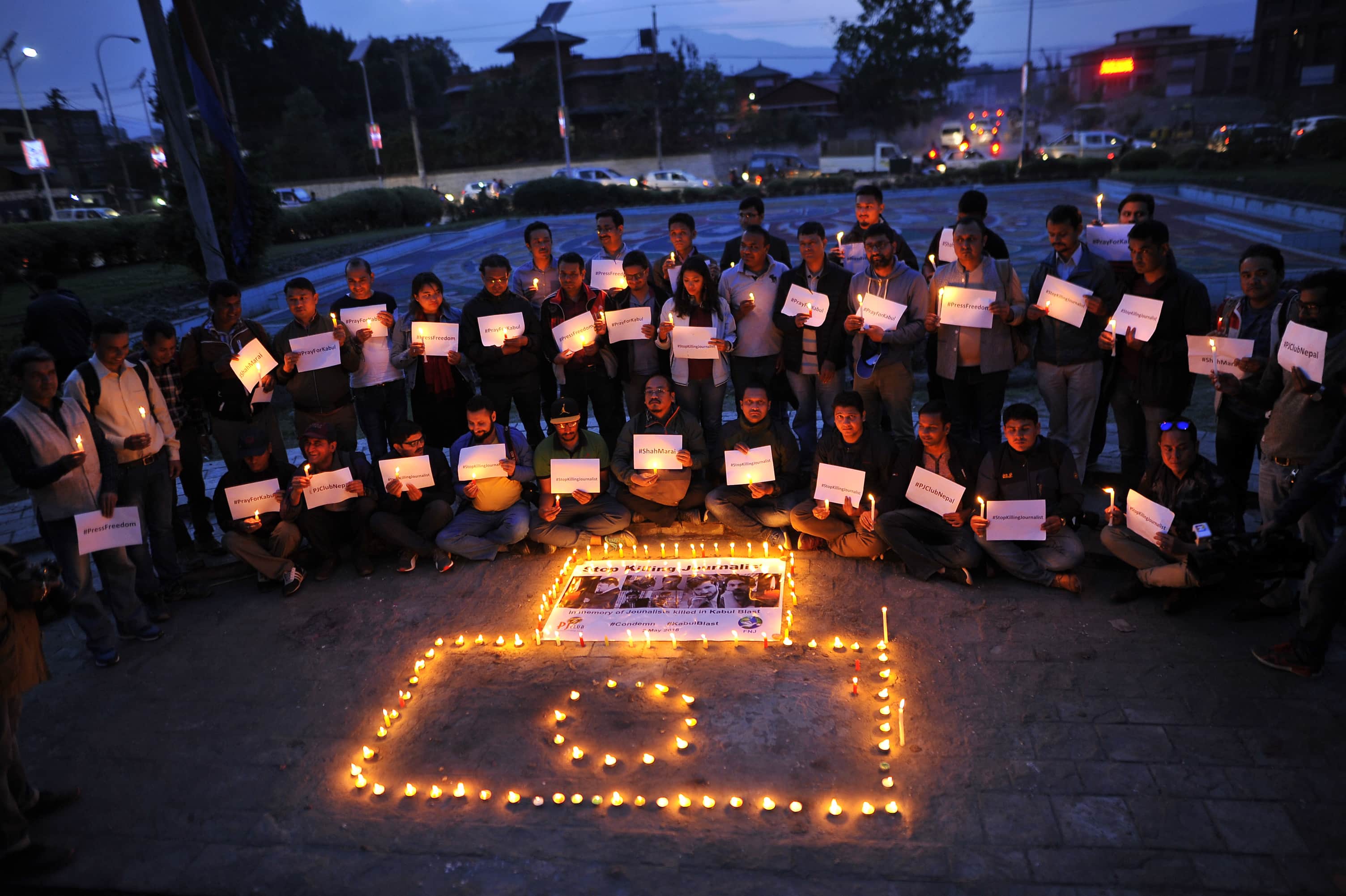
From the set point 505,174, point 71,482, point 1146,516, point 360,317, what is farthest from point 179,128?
point 505,174

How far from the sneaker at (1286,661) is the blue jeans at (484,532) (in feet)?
14.8

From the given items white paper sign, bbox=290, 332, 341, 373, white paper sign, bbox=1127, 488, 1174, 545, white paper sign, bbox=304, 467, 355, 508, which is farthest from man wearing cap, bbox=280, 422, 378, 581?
white paper sign, bbox=1127, 488, 1174, 545

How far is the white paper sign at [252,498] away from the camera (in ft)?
19.3

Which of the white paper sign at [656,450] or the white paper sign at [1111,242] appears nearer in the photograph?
the white paper sign at [1111,242]

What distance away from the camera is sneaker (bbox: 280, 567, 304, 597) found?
6.01 meters

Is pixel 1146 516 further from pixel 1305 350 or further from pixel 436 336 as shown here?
pixel 436 336

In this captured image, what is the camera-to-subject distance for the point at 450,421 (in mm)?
6906

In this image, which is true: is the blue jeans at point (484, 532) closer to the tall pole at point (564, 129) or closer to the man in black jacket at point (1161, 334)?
the man in black jacket at point (1161, 334)

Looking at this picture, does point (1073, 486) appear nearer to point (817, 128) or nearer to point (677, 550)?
point (677, 550)

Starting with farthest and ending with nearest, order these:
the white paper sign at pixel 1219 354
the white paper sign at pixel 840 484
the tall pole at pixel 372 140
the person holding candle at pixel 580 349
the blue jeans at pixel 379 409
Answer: the tall pole at pixel 372 140 < the blue jeans at pixel 379 409 < the person holding candle at pixel 580 349 < the white paper sign at pixel 840 484 < the white paper sign at pixel 1219 354

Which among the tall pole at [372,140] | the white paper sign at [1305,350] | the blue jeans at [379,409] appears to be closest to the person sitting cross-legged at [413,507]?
the blue jeans at [379,409]

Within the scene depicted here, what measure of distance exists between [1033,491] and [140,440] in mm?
5561

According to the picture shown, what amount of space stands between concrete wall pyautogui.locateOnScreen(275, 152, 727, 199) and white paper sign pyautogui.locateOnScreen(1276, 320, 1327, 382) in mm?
41771

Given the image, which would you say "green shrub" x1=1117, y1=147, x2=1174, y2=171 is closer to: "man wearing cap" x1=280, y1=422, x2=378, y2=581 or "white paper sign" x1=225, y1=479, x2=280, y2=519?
"man wearing cap" x1=280, y1=422, x2=378, y2=581
